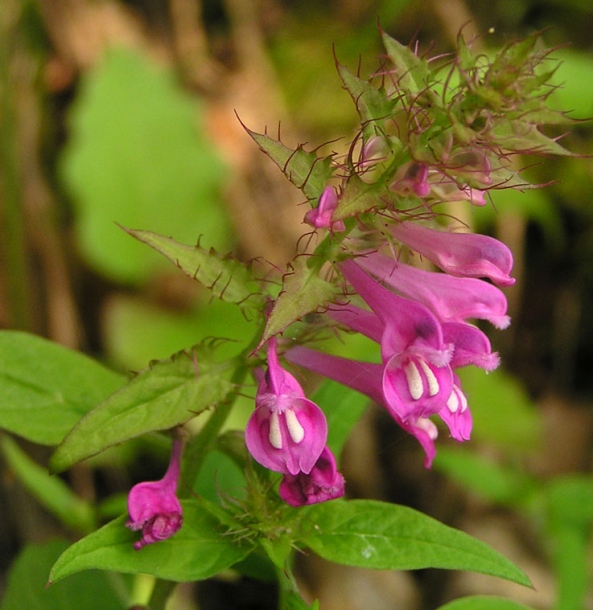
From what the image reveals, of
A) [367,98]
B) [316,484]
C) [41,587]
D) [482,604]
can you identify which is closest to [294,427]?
[316,484]

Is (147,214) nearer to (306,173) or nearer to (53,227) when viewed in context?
(53,227)

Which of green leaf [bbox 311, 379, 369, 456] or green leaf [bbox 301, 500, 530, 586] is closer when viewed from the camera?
green leaf [bbox 301, 500, 530, 586]

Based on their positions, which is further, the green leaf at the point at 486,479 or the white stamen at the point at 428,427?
the green leaf at the point at 486,479

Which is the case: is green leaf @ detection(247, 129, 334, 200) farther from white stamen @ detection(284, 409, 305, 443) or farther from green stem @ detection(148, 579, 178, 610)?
green stem @ detection(148, 579, 178, 610)

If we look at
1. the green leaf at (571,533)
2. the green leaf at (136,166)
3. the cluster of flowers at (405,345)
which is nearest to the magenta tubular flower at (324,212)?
the cluster of flowers at (405,345)

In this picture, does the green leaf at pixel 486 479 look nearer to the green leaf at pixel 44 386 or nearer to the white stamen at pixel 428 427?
the white stamen at pixel 428 427

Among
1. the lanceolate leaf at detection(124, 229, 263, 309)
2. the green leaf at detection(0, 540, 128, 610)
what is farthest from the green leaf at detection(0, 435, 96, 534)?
the lanceolate leaf at detection(124, 229, 263, 309)
